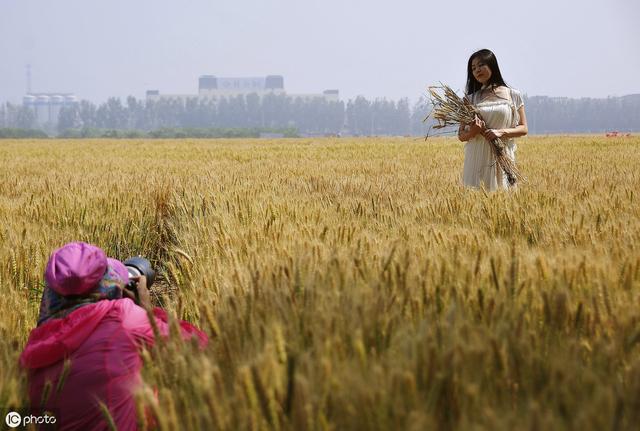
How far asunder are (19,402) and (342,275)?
873mm

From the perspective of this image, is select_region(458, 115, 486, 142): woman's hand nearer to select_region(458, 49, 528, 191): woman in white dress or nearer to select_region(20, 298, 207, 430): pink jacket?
select_region(458, 49, 528, 191): woman in white dress

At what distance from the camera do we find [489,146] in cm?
514

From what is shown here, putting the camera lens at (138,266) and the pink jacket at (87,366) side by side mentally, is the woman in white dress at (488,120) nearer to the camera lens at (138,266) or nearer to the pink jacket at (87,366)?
the camera lens at (138,266)

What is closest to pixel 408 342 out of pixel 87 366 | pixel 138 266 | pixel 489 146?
pixel 87 366

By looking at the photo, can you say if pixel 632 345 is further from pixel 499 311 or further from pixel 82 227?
pixel 82 227

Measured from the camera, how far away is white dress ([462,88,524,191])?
493 centimetres

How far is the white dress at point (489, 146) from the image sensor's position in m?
4.93

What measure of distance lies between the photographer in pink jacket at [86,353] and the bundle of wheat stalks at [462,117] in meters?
3.58

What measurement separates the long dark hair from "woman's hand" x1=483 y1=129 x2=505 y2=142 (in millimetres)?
390

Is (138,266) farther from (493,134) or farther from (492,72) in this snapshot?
(492,72)

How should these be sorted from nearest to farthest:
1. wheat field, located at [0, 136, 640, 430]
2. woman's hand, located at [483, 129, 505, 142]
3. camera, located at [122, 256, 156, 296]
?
wheat field, located at [0, 136, 640, 430], camera, located at [122, 256, 156, 296], woman's hand, located at [483, 129, 505, 142]

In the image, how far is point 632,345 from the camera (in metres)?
1.26

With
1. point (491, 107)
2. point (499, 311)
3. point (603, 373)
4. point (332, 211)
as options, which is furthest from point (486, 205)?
point (603, 373)

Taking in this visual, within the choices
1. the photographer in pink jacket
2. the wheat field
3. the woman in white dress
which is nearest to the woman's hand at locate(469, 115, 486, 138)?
the woman in white dress
